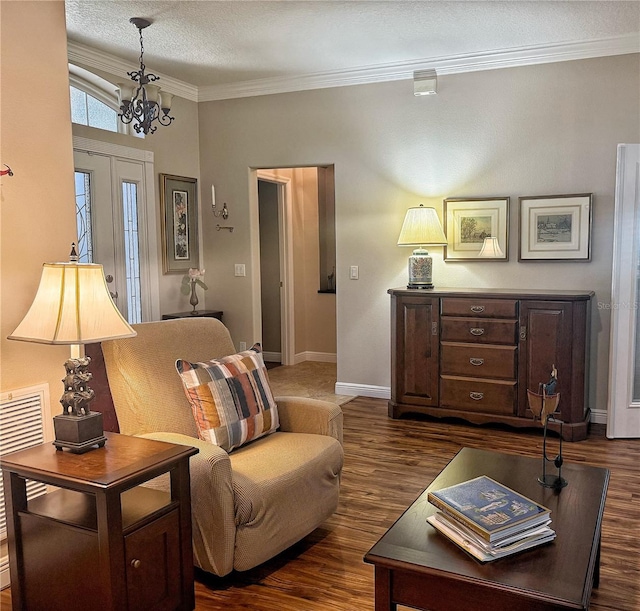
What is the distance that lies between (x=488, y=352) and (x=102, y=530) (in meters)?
3.08

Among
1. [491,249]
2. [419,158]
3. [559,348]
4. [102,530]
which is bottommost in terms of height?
[102,530]

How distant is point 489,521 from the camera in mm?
1778

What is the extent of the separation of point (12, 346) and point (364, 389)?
3376 millimetres

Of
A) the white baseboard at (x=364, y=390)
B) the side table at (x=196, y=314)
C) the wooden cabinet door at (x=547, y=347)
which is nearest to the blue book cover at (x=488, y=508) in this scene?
the wooden cabinet door at (x=547, y=347)

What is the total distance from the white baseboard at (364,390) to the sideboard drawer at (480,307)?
1.08 meters

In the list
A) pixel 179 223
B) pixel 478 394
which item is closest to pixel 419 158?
pixel 478 394

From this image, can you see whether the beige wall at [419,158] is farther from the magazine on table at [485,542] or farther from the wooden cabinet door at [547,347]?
the magazine on table at [485,542]

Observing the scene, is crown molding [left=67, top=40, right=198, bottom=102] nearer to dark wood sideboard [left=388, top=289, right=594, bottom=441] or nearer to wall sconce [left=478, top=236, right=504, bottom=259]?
dark wood sideboard [left=388, top=289, right=594, bottom=441]

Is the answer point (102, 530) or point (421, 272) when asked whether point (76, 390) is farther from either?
point (421, 272)

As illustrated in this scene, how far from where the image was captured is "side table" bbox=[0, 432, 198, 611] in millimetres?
1792

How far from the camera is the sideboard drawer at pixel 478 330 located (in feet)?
13.8

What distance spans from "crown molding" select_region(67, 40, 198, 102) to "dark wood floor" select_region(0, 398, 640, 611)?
3.15m

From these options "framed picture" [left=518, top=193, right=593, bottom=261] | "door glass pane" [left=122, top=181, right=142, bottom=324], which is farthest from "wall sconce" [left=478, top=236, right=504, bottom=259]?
"door glass pane" [left=122, top=181, right=142, bottom=324]

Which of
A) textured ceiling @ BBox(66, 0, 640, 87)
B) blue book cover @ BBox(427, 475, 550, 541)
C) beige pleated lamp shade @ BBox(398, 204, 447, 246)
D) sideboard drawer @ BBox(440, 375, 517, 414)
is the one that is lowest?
sideboard drawer @ BBox(440, 375, 517, 414)
